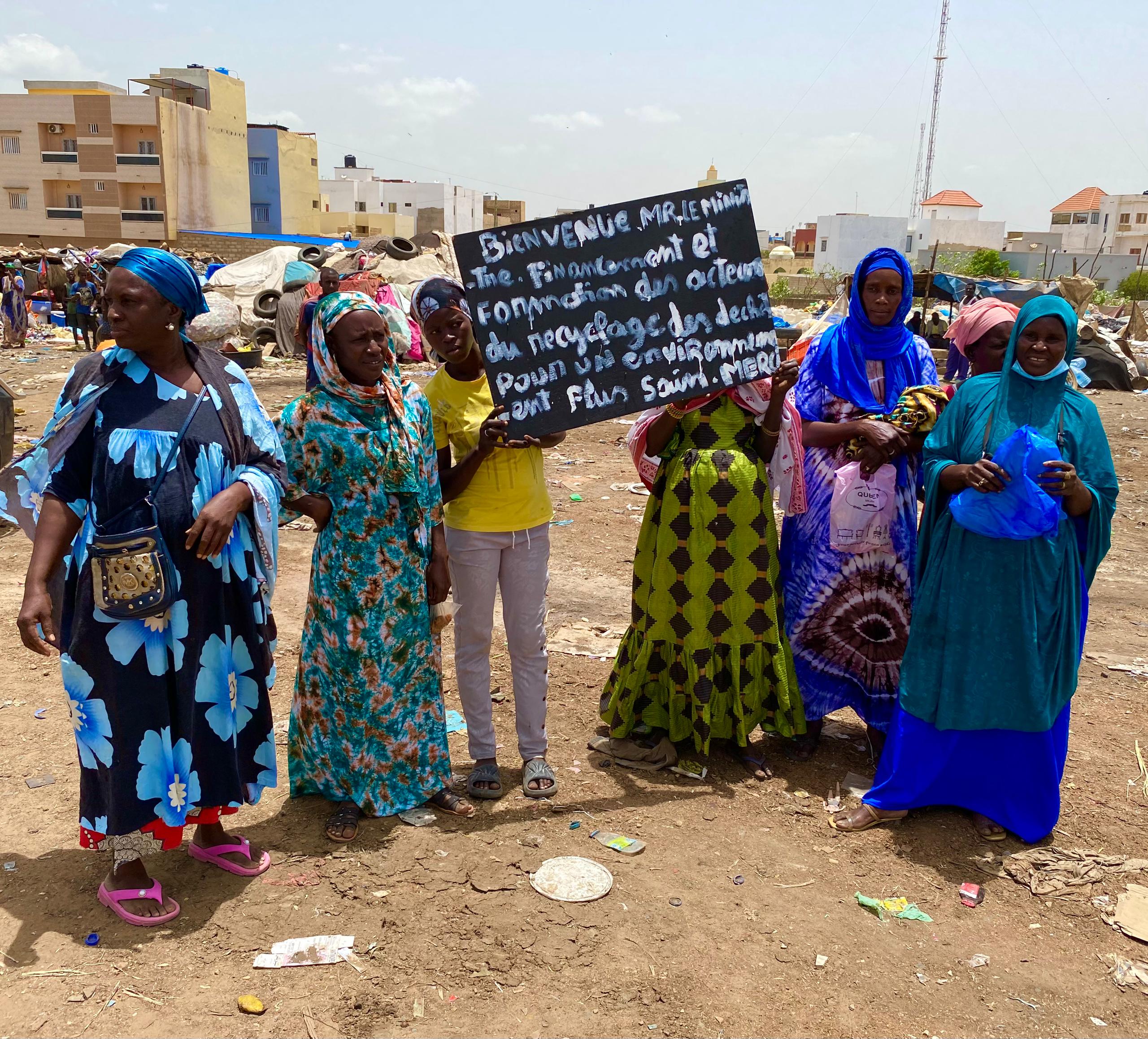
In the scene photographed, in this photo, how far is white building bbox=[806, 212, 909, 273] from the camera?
68.8m

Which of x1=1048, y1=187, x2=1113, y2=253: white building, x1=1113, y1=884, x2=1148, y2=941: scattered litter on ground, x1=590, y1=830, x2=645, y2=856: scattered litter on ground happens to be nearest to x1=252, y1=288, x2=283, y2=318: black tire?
x1=590, y1=830, x2=645, y2=856: scattered litter on ground

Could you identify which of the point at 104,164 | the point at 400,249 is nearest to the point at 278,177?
the point at 104,164

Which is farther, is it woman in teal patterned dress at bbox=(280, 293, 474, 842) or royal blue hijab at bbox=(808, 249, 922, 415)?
royal blue hijab at bbox=(808, 249, 922, 415)

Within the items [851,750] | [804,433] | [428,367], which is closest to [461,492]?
[804,433]

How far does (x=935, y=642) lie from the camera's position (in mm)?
3299

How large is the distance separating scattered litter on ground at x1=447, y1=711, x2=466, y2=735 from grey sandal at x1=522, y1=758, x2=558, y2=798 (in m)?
0.67

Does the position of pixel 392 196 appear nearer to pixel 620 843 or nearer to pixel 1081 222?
pixel 1081 222

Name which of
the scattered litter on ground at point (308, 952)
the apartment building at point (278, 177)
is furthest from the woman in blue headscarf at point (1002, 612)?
the apartment building at point (278, 177)

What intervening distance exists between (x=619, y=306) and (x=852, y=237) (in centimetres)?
7383

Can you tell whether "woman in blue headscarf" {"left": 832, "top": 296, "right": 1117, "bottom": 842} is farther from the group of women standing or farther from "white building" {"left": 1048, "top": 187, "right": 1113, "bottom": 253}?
"white building" {"left": 1048, "top": 187, "right": 1113, "bottom": 253}

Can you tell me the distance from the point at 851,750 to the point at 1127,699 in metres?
1.71

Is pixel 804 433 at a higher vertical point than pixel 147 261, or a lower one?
lower

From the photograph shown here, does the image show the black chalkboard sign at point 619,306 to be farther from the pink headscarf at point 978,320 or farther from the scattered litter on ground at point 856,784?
the scattered litter on ground at point 856,784

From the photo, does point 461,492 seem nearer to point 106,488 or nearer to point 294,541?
point 106,488
